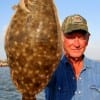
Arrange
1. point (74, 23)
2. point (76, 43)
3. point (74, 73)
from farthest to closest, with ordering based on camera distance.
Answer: point (74, 73)
point (76, 43)
point (74, 23)

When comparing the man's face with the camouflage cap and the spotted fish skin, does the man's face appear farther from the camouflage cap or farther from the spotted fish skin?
the spotted fish skin

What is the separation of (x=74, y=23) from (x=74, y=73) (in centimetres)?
89

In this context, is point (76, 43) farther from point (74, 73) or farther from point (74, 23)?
point (74, 73)

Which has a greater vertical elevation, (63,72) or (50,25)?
(50,25)

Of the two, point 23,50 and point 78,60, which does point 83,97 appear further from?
point 23,50

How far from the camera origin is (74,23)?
516 cm

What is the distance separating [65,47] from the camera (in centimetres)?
553

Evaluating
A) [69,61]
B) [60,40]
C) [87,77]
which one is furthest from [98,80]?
[60,40]

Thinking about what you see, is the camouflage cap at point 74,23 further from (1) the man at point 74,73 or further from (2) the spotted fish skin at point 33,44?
(2) the spotted fish skin at point 33,44

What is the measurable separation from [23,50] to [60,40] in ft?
1.21

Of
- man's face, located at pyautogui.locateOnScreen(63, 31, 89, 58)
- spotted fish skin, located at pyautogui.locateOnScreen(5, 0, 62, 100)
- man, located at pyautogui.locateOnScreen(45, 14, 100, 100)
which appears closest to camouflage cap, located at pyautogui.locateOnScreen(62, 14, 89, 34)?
man, located at pyautogui.locateOnScreen(45, 14, 100, 100)

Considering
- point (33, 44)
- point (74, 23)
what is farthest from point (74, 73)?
point (33, 44)

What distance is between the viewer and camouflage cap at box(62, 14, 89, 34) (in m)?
5.06

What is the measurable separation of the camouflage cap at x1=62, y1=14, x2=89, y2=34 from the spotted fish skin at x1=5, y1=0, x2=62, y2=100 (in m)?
1.79
